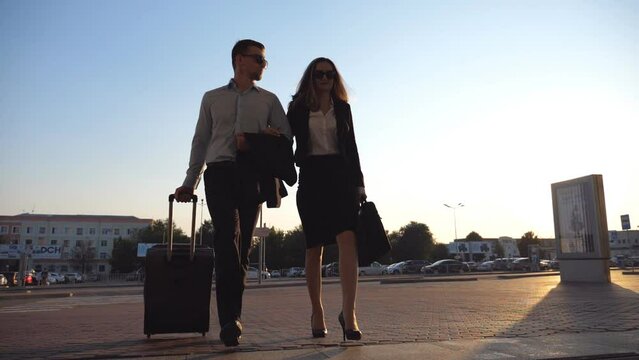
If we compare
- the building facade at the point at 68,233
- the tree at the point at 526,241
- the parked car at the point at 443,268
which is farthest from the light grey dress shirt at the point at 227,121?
the tree at the point at 526,241

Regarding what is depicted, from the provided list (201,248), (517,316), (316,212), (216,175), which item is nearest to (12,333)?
(201,248)

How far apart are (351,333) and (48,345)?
8.10 ft

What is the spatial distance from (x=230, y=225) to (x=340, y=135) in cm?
114

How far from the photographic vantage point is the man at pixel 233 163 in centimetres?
372

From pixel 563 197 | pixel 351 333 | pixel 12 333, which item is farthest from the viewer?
pixel 563 197

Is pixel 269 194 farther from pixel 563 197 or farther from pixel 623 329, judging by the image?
pixel 563 197

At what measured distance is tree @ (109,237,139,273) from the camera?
89.5 meters

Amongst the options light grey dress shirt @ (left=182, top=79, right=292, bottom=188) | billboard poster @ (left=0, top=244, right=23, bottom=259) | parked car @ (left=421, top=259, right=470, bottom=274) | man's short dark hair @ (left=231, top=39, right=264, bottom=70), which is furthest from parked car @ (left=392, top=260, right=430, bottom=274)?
billboard poster @ (left=0, top=244, right=23, bottom=259)

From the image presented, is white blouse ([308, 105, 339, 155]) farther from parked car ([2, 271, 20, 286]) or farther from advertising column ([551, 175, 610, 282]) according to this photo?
parked car ([2, 271, 20, 286])

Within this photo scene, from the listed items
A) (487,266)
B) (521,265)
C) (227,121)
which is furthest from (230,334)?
(487,266)

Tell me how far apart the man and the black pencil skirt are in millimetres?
387

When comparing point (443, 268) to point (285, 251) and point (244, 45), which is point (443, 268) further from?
point (244, 45)

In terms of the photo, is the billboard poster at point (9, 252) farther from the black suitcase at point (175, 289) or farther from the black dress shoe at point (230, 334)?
the black dress shoe at point (230, 334)

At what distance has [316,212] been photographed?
400cm
